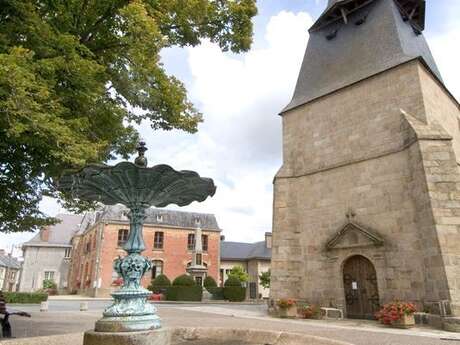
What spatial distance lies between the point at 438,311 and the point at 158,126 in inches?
352

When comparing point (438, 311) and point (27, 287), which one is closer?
point (438, 311)

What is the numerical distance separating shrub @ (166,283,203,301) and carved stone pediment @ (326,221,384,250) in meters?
14.3

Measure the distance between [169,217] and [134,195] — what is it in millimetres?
31005

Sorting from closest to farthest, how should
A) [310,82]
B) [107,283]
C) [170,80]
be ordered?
[170,80] < [310,82] < [107,283]

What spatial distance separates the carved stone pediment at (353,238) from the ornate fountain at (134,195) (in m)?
7.99

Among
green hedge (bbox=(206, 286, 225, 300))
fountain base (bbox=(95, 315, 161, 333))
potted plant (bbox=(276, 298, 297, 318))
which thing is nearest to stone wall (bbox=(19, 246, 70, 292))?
green hedge (bbox=(206, 286, 225, 300))

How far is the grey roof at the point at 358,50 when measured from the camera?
44.7 ft

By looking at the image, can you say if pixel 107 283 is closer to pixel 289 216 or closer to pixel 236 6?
pixel 289 216

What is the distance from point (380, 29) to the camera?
14.5 m

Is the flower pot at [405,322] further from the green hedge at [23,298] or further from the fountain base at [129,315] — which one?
the green hedge at [23,298]

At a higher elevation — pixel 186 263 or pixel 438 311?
pixel 186 263

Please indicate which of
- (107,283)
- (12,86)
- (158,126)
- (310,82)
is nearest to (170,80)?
(158,126)

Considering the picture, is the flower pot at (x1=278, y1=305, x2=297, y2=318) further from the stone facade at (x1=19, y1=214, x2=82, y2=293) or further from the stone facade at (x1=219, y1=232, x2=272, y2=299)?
the stone facade at (x1=19, y1=214, x2=82, y2=293)

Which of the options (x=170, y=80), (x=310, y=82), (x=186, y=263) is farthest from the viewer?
(x=186, y=263)
